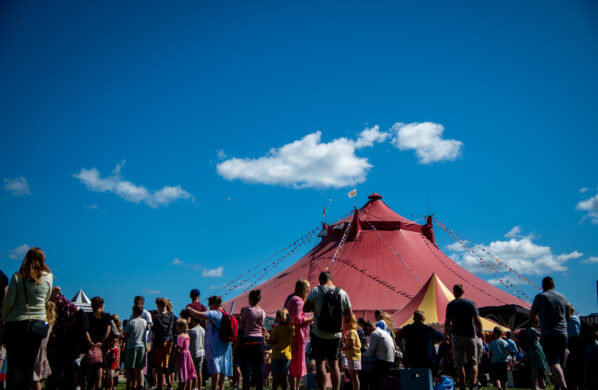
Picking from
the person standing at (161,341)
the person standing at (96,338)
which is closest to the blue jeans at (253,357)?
the person standing at (161,341)

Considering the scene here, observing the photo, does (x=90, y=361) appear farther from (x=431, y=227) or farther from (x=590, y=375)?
(x=431, y=227)

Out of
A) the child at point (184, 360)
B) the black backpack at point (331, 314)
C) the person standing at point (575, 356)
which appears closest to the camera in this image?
the black backpack at point (331, 314)

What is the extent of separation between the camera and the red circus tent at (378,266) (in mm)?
19750

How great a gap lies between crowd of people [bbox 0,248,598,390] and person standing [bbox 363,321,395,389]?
0.05 ft

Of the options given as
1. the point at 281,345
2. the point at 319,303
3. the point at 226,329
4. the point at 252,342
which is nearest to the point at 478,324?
the point at 319,303

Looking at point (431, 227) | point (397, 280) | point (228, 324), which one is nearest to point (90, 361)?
point (228, 324)

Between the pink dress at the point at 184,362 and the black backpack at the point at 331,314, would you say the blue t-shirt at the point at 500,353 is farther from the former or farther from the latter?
the pink dress at the point at 184,362

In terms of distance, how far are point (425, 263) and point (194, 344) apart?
52.2 feet

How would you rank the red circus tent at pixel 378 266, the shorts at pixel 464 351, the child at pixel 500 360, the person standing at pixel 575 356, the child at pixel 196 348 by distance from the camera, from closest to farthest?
the shorts at pixel 464 351, the person standing at pixel 575 356, the child at pixel 196 348, the child at pixel 500 360, the red circus tent at pixel 378 266

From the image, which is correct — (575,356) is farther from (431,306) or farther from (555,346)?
(431,306)

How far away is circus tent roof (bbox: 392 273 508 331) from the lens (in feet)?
46.2

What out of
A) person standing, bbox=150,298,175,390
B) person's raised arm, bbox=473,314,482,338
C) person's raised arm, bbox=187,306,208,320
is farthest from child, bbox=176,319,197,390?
person's raised arm, bbox=473,314,482,338

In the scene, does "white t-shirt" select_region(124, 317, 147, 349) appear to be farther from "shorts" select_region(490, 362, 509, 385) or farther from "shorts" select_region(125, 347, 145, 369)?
"shorts" select_region(490, 362, 509, 385)

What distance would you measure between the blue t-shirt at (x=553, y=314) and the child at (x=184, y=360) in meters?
4.86
